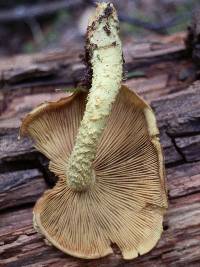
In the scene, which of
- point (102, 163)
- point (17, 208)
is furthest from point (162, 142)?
point (17, 208)

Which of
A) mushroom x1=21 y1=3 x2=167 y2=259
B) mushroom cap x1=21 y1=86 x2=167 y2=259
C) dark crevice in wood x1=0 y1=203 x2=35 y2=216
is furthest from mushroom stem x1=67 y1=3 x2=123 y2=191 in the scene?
dark crevice in wood x1=0 y1=203 x2=35 y2=216

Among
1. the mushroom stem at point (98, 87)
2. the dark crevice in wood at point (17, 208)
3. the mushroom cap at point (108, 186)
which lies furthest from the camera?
the dark crevice in wood at point (17, 208)

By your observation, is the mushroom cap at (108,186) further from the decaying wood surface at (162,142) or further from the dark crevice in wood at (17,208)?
the dark crevice in wood at (17,208)

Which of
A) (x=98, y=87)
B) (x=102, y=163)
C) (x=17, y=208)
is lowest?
(x=17, y=208)

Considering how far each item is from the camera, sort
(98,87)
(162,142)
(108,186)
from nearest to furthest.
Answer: (98,87) → (108,186) → (162,142)

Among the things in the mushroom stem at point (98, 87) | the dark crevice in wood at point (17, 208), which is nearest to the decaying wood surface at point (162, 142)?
the dark crevice in wood at point (17, 208)

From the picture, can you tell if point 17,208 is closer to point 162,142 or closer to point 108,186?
point 108,186

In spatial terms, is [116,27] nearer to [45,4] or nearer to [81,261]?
[81,261]

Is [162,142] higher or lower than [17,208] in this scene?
higher
